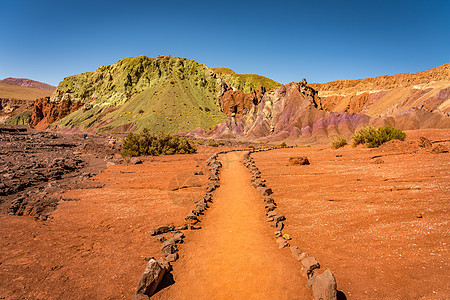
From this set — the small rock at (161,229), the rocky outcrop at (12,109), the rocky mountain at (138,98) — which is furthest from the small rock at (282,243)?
the rocky outcrop at (12,109)

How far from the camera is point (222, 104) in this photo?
240 ft

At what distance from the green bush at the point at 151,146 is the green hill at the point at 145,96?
29.2 m

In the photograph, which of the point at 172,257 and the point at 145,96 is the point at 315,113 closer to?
the point at 172,257

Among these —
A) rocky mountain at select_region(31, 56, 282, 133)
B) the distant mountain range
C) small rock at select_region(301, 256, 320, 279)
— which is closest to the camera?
small rock at select_region(301, 256, 320, 279)

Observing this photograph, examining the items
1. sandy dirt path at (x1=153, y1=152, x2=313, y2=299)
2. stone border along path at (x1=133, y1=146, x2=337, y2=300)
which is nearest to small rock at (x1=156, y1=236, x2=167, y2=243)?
stone border along path at (x1=133, y1=146, x2=337, y2=300)

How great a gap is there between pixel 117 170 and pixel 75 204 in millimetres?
7949

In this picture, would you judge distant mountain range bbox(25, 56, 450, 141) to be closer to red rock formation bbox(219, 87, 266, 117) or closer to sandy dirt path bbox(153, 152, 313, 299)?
red rock formation bbox(219, 87, 266, 117)

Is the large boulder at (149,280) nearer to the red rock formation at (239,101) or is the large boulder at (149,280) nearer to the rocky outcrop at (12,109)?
the red rock formation at (239,101)

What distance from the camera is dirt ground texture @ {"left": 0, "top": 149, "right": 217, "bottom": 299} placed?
484 centimetres

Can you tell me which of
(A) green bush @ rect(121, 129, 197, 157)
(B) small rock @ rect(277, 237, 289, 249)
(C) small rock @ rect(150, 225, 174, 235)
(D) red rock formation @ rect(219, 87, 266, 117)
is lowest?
(C) small rock @ rect(150, 225, 174, 235)

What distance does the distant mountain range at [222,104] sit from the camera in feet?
161

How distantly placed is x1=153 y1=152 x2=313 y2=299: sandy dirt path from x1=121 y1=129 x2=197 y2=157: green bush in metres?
20.4

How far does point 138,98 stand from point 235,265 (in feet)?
246

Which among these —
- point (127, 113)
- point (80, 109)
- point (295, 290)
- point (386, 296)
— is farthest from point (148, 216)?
point (80, 109)
